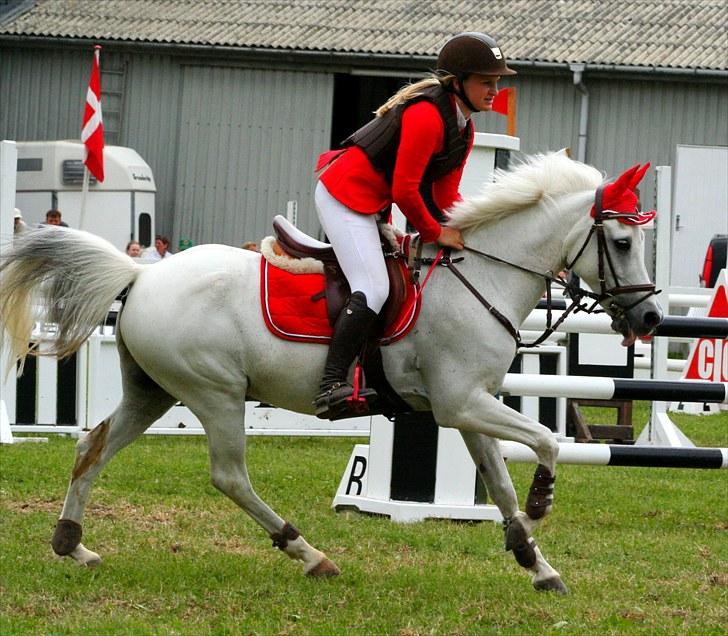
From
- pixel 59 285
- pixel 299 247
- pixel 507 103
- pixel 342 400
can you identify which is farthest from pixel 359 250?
pixel 507 103

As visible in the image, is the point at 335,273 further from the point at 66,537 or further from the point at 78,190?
the point at 78,190

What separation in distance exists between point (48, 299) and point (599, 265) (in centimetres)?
262

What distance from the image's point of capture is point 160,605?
6105 mm

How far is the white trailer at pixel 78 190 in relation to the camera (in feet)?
80.7

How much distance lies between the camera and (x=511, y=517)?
6.71 metres

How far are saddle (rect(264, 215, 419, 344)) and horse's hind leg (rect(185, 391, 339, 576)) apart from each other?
2.20 ft

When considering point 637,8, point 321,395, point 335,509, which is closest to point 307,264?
point 321,395

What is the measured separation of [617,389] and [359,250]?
2520 mm

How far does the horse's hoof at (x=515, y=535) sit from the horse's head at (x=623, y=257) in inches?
38.0

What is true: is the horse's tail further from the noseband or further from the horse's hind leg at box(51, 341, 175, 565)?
the noseband

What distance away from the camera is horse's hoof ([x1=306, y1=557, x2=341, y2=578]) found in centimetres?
672

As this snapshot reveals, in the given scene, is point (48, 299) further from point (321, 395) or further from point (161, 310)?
point (321, 395)

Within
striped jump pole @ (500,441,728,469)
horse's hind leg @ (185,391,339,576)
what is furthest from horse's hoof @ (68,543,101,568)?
striped jump pole @ (500,441,728,469)

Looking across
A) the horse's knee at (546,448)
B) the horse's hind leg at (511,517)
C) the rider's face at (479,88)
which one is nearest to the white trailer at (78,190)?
the horse's hind leg at (511,517)
